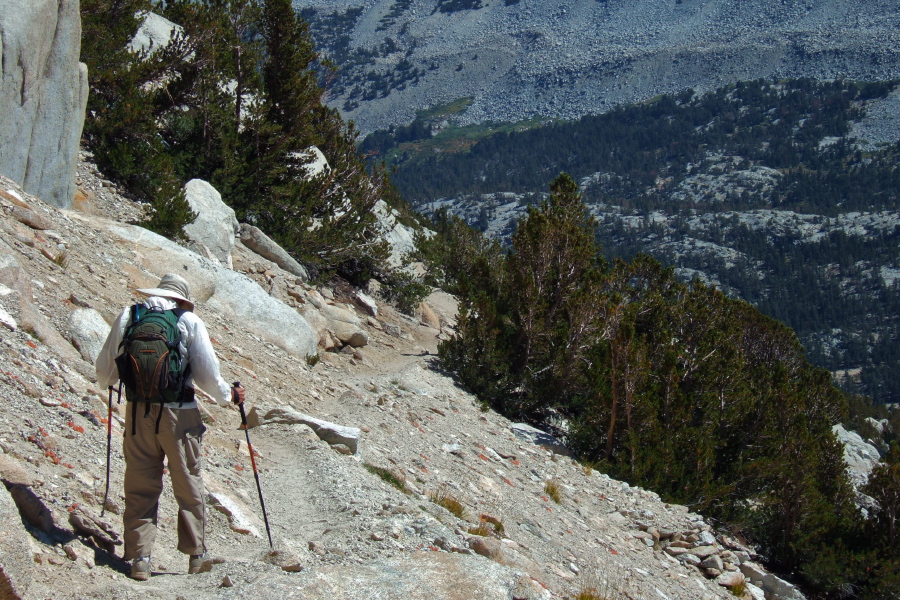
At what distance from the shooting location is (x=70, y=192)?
42.8 ft

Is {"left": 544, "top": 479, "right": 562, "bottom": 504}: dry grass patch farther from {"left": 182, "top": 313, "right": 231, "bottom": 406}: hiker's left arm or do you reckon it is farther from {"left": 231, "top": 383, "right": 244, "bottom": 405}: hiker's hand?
{"left": 182, "top": 313, "right": 231, "bottom": 406}: hiker's left arm

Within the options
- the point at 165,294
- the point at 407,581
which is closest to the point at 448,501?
the point at 407,581

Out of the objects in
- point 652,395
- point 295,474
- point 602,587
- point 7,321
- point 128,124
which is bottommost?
point 602,587

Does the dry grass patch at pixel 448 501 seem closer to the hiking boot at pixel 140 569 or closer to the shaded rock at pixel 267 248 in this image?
the hiking boot at pixel 140 569

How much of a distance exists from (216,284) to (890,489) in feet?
47.2

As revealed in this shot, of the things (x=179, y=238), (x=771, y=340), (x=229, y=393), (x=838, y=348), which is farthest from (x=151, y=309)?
(x=838, y=348)

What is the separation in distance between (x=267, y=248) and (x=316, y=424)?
9541 mm

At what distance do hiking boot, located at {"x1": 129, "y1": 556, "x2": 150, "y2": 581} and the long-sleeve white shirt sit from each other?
992 mm

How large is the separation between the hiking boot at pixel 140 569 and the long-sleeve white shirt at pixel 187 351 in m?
0.99

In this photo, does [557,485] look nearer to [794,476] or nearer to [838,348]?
[794,476]

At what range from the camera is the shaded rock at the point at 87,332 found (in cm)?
812

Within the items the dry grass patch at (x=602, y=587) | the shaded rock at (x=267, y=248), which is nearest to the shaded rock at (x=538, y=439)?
the dry grass patch at (x=602, y=587)

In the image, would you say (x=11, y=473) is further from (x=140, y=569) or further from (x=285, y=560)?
(x=285, y=560)

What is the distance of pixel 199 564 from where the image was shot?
526 cm
